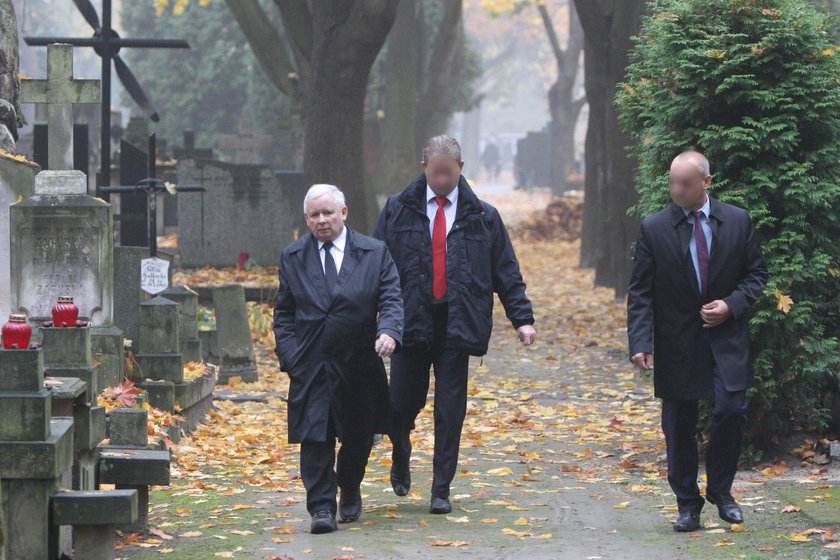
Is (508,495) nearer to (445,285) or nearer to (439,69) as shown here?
(445,285)

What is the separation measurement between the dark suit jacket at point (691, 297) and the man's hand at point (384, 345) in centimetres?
114

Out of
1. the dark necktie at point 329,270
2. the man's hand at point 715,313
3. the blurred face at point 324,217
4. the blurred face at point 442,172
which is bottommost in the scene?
the man's hand at point 715,313

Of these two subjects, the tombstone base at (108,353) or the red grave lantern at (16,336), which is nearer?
the red grave lantern at (16,336)

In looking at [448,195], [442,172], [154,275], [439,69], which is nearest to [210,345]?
[154,275]

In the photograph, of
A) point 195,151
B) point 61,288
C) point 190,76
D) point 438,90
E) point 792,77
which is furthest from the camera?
point 190,76

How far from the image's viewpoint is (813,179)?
8633 mm

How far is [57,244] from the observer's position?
9680mm

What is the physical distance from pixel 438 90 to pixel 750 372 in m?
22.6

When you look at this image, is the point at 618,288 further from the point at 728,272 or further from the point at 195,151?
the point at 728,272

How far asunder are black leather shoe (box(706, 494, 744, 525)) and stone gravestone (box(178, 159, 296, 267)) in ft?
44.5

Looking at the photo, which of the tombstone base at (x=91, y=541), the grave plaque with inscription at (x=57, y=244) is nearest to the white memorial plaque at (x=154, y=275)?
the grave plaque with inscription at (x=57, y=244)

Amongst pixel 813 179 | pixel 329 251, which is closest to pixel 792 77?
pixel 813 179

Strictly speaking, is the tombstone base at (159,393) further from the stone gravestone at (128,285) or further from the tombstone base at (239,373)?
the tombstone base at (239,373)

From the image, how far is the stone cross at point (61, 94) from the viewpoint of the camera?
37.5 ft
